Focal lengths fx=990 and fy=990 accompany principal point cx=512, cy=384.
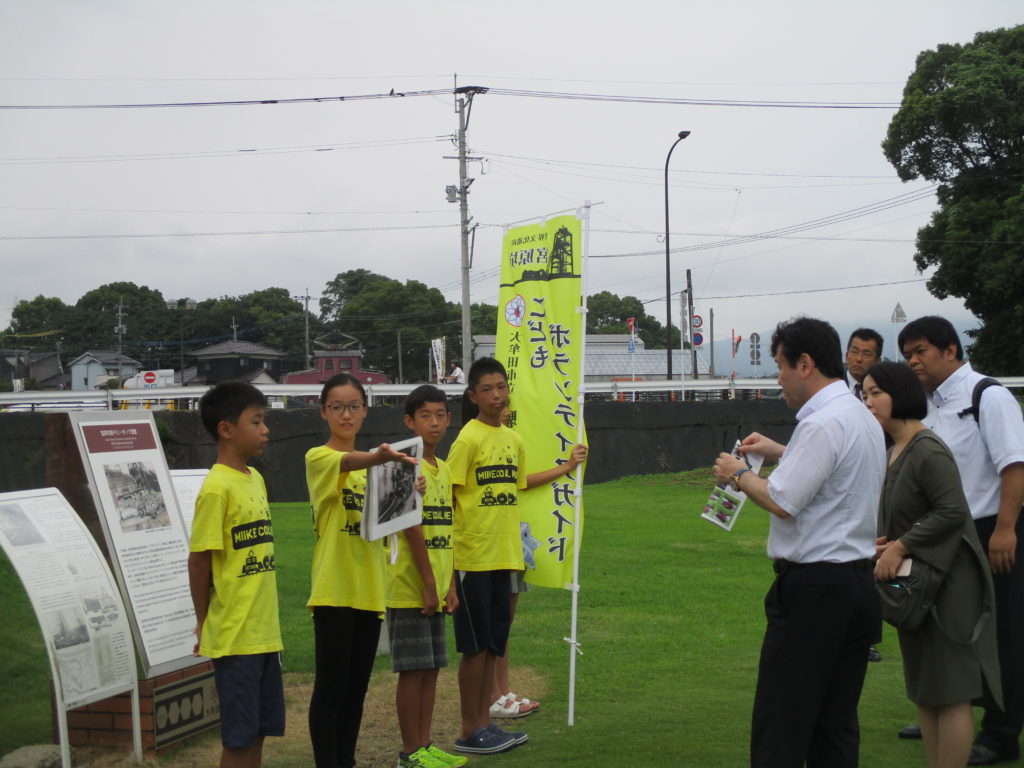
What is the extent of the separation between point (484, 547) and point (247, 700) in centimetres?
155

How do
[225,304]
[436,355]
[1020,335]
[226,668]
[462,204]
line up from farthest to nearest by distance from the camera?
[225,304], [436,355], [462,204], [1020,335], [226,668]

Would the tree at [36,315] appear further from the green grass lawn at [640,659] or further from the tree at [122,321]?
the green grass lawn at [640,659]

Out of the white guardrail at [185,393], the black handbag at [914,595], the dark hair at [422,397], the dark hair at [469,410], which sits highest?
the dark hair at [422,397]

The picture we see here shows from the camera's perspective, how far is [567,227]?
5672 millimetres

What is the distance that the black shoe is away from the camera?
Answer: 15.5 feet

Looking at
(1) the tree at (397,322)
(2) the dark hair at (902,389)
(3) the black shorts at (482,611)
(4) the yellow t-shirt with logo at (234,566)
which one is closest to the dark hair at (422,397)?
(3) the black shorts at (482,611)

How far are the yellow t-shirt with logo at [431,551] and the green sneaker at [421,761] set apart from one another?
2.20 ft

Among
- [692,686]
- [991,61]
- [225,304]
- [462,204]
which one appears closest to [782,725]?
[692,686]

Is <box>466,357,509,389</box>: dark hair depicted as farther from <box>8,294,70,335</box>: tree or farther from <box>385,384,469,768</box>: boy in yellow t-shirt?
<box>8,294,70,335</box>: tree

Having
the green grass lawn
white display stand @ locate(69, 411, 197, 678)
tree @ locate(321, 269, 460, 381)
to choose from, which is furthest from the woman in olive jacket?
tree @ locate(321, 269, 460, 381)

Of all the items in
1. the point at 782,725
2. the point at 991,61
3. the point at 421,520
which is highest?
the point at 991,61

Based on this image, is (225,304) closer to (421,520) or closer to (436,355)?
(436,355)

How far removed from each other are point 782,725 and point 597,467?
16.3 metres

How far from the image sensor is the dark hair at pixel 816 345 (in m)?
3.69
